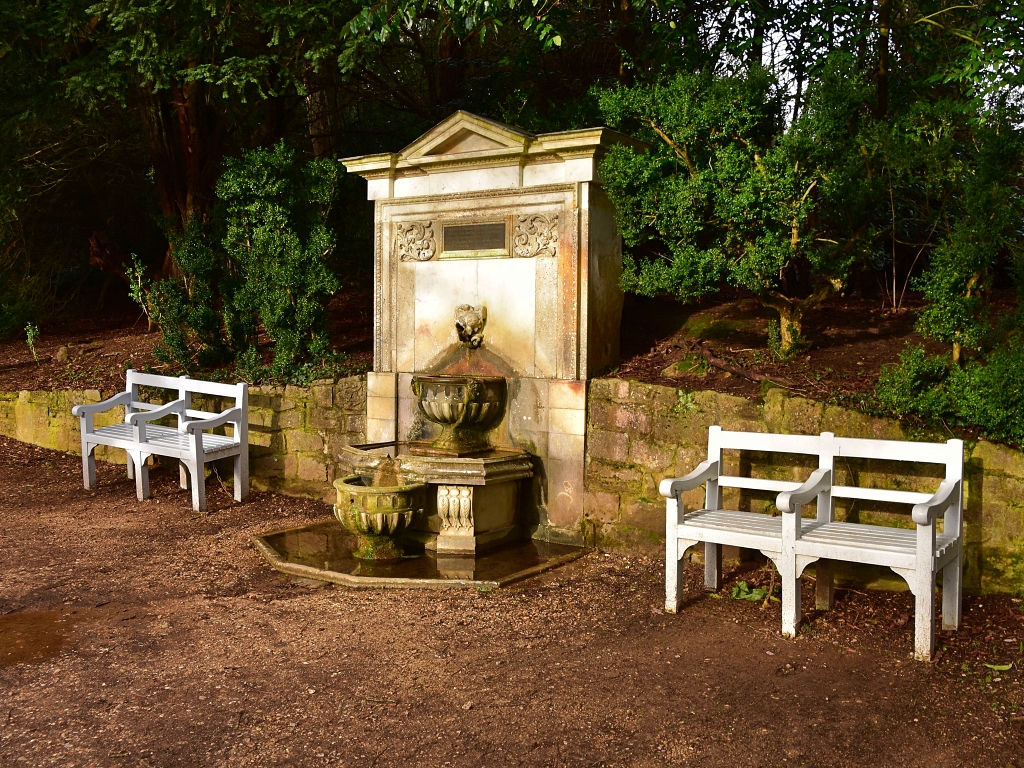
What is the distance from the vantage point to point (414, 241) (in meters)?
7.38

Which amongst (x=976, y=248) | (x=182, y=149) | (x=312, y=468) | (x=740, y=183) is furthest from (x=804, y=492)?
(x=182, y=149)

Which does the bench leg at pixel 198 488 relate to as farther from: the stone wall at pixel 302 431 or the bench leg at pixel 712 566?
the bench leg at pixel 712 566

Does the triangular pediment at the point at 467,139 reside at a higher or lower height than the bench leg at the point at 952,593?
higher

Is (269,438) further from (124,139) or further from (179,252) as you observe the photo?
(124,139)

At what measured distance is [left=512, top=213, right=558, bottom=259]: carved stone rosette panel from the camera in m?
6.66

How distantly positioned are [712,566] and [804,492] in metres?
1.00

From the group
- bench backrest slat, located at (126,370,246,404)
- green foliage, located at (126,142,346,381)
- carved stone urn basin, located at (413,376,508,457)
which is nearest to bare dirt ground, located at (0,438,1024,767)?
carved stone urn basin, located at (413,376,508,457)

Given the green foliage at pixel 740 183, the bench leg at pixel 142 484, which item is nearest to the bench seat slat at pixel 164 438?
the bench leg at pixel 142 484

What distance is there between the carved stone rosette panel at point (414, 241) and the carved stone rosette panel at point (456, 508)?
2099mm

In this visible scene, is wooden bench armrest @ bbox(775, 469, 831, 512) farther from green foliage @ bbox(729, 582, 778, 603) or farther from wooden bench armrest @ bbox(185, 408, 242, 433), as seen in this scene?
wooden bench armrest @ bbox(185, 408, 242, 433)

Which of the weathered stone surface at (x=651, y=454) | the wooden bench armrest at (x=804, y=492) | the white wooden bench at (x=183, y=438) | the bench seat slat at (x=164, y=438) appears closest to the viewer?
the wooden bench armrest at (x=804, y=492)

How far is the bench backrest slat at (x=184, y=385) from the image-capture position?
8055 mm

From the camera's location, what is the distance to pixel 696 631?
4.68m

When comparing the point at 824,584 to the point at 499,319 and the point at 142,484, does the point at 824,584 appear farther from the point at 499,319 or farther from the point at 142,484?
the point at 142,484
